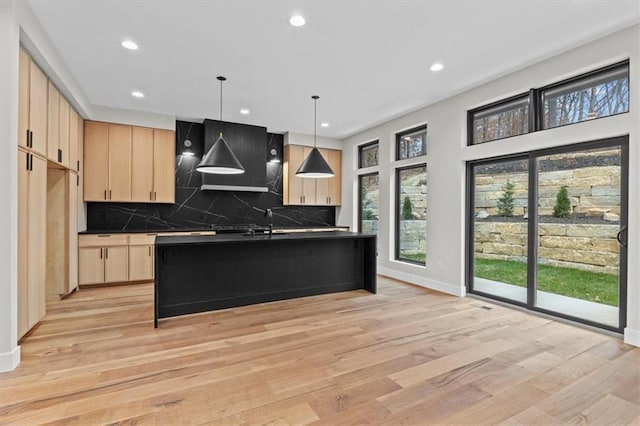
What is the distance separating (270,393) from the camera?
214cm

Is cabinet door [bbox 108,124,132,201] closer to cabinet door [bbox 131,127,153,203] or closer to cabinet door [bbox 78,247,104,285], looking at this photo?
cabinet door [bbox 131,127,153,203]

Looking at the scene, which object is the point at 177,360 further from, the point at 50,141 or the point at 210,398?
the point at 50,141

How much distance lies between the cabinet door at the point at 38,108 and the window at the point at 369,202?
5124 millimetres

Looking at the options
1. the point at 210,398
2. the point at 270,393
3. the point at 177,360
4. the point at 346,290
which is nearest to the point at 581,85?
the point at 346,290

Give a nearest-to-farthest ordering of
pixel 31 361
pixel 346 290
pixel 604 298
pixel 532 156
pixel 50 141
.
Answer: pixel 31 361 → pixel 604 298 → pixel 50 141 → pixel 532 156 → pixel 346 290

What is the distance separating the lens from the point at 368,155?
6.88 meters

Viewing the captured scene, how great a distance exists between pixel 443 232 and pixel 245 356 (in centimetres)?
348

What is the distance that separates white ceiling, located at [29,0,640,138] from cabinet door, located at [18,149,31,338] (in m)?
1.33

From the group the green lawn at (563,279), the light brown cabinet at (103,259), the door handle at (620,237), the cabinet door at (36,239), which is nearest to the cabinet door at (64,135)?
the cabinet door at (36,239)

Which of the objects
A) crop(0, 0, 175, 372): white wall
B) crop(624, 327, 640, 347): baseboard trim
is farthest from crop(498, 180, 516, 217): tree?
crop(0, 0, 175, 372): white wall

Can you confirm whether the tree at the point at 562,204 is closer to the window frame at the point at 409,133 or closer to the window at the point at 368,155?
the window frame at the point at 409,133

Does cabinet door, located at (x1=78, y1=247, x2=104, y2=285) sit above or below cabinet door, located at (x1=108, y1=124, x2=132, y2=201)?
below

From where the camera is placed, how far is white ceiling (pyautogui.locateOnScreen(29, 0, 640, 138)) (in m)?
2.72

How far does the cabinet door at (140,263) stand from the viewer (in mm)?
5230
